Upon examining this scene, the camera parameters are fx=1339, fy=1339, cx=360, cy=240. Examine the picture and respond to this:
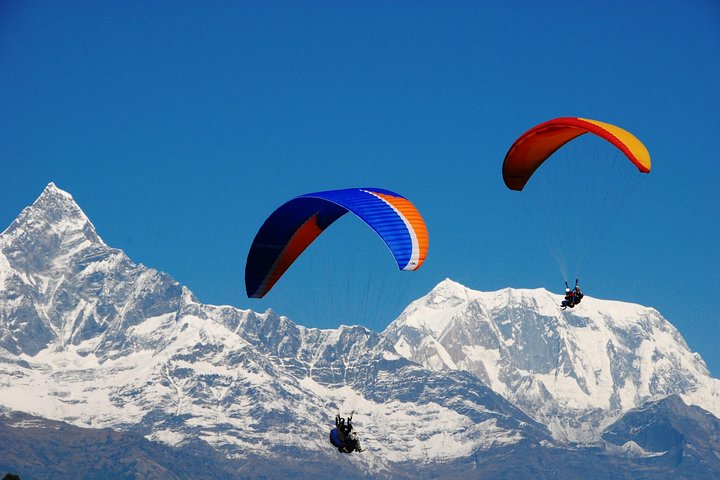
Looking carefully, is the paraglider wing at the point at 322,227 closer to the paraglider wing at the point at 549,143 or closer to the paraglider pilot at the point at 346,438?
the paraglider wing at the point at 549,143

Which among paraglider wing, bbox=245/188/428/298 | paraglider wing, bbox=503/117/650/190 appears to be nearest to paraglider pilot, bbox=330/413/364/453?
paraglider wing, bbox=245/188/428/298

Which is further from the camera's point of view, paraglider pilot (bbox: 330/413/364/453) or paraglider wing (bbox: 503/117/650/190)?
paraglider wing (bbox: 503/117/650/190)

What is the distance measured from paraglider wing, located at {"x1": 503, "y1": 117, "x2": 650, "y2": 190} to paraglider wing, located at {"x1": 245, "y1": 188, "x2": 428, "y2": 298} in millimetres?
6570

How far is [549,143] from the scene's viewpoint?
68.1 m

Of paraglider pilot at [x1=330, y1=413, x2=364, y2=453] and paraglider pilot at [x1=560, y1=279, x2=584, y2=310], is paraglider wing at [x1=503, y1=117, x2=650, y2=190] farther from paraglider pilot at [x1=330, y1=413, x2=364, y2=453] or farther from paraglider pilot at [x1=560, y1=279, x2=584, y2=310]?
paraglider pilot at [x1=330, y1=413, x2=364, y2=453]

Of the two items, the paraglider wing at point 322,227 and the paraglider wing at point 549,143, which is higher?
the paraglider wing at point 549,143

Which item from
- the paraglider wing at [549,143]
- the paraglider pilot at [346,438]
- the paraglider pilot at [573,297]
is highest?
the paraglider wing at [549,143]

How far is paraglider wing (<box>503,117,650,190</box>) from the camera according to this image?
60438 millimetres

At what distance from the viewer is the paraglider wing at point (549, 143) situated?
6044 cm

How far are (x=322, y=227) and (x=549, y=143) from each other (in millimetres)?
12712

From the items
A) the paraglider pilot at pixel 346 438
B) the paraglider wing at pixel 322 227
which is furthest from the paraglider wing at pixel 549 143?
the paraglider pilot at pixel 346 438

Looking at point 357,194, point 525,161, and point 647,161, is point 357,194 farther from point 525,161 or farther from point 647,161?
point 647,161

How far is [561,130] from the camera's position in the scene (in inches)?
2613

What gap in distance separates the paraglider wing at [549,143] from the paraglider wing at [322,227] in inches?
259
